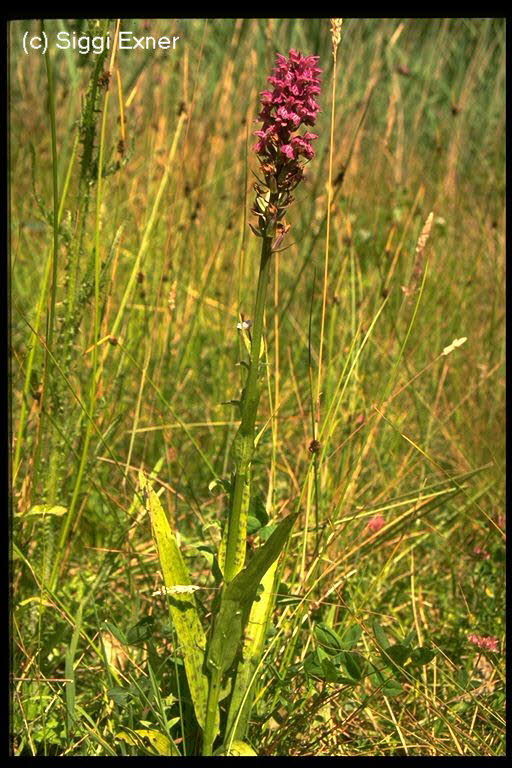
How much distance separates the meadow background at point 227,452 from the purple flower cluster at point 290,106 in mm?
343

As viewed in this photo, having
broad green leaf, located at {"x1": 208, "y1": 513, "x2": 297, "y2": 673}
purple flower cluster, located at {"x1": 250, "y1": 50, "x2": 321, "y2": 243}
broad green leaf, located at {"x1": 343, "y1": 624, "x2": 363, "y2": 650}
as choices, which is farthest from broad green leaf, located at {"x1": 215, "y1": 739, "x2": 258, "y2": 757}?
purple flower cluster, located at {"x1": 250, "y1": 50, "x2": 321, "y2": 243}

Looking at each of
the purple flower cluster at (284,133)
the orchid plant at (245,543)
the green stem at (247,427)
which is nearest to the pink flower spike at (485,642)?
the orchid plant at (245,543)

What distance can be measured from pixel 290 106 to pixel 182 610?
27.6 inches

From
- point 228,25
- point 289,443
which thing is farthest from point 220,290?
point 228,25

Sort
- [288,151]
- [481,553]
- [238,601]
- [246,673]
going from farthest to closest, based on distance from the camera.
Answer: [481,553] < [246,673] < [238,601] < [288,151]

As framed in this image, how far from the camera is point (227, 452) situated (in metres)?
1.91

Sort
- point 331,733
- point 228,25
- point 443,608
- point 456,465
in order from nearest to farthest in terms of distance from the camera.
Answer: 1. point 331,733
2. point 443,608
3. point 456,465
4. point 228,25

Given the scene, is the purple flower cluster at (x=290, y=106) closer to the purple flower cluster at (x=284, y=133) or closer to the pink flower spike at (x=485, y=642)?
the purple flower cluster at (x=284, y=133)

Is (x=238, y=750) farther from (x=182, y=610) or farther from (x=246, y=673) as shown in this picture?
(x=182, y=610)

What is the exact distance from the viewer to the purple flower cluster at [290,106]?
42.2 inches

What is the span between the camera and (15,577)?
5.15 ft

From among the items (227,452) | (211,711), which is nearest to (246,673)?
(211,711)
